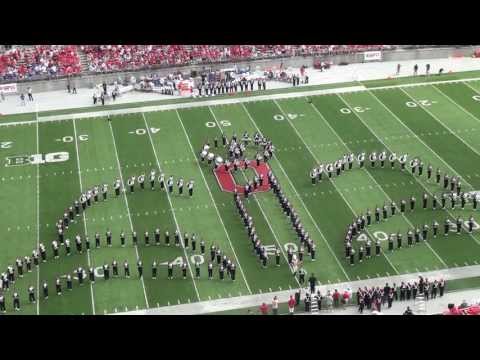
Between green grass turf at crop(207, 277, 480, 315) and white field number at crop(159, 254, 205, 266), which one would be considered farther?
white field number at crop(159, 254, 205, 266)

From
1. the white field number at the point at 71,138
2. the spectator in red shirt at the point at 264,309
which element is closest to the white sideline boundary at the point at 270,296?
the spectator in red shirt at the point at 264,309

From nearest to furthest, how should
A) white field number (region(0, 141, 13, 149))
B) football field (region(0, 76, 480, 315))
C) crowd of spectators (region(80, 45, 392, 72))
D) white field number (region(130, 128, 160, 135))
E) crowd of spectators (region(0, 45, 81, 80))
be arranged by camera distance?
1. football field (region(0, 76, 480, 315))
2. white field number (region(0, 141, 13, 149))
3. white field number (region(130, 128, 160, 135))
4. crowd of spectators (region(0, 45, 81, 80))
5. crowd of spectators (region(80, 45, 392, 72))

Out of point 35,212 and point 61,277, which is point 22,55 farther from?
point 61,277

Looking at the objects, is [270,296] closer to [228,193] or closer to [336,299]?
[336,299]

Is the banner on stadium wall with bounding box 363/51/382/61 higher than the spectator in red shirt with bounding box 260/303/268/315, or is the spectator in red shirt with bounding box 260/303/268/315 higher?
the banner on stadium wall with bounding box 363/51/382/61

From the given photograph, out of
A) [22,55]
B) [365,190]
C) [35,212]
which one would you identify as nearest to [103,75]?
[22,55]

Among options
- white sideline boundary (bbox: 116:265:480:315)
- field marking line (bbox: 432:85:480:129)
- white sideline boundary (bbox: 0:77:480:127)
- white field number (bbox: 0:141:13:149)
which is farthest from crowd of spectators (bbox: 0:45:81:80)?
white sideline boundary (bbox: 116:265:480:315)

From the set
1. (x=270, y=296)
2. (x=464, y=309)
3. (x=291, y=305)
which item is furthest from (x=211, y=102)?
(x=464, y=309)

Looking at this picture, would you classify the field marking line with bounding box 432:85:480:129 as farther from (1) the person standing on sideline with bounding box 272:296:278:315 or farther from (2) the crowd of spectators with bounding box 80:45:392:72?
(1) the person standing on sideline with bounding box 272:296:278:315
